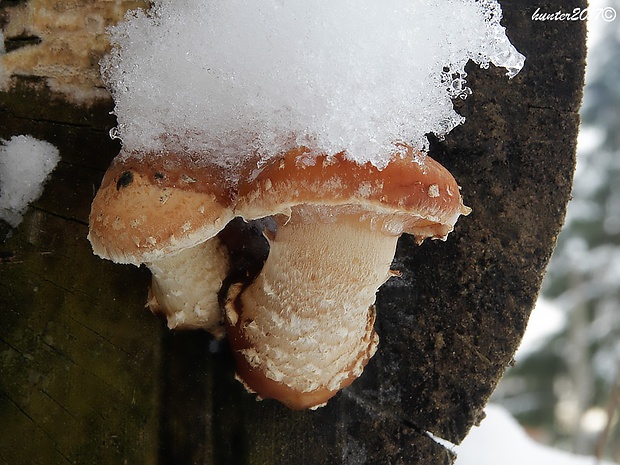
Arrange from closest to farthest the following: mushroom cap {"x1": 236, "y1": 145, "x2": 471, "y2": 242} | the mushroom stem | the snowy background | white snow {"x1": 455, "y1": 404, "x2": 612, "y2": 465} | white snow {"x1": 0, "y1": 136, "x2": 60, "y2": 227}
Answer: mushroom cap {"x1": 236, "y1": 145, "x2": 471, "y2": 242} → the mushroom stem → white snow {"x1": 0, "y1": 136, "x2": 60, "y2": 227} → white snow {"x1": 455, "y1": 404, "x2": 612, "y2": 465} → the snowy background

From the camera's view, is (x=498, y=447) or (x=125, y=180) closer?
(x=125, y=180)

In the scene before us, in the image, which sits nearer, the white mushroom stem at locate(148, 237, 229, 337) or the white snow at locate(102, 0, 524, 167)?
the white snow at locate(102, 0, 524, 167)

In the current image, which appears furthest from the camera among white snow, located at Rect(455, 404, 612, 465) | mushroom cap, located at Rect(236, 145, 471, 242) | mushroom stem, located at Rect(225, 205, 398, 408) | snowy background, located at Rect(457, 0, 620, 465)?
snowy background, located at Rect(457, 0, 620, 465)

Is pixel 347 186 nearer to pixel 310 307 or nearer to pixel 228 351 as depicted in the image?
pixel 310 307

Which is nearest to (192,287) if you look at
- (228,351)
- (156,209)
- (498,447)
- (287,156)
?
(228,351)

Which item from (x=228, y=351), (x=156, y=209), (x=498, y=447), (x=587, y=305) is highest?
(x=156, y=209)

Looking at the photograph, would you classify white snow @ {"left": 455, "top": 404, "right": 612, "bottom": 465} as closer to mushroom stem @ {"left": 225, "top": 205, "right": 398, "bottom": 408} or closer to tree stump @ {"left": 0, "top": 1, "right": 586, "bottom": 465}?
tree stump @ {"left": 0, "top": 1, "right": 586, "bottom": 465}

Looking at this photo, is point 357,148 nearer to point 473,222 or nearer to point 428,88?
point 428,88

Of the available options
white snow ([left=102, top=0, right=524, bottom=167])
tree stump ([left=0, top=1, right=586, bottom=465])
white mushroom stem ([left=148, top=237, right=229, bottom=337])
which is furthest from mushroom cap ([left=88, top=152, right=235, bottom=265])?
tree stump ([left=0, top=1, right=586, bottom=465])
